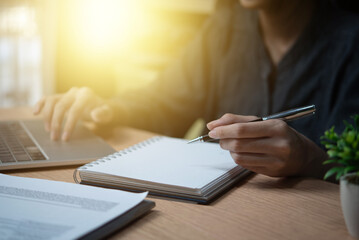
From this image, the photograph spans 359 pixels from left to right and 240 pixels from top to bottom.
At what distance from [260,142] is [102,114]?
535 mm

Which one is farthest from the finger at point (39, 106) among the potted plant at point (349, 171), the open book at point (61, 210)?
the potted plant at point (349, 171)

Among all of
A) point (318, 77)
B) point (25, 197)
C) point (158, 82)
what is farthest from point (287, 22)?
point (25, 197)

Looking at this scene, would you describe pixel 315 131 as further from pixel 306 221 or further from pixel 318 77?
pixel 306 221

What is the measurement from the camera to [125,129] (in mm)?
1082

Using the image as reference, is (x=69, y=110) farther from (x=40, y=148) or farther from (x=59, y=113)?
(x=40, y=148)

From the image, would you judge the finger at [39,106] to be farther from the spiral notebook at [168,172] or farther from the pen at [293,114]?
the pen at [293,114]

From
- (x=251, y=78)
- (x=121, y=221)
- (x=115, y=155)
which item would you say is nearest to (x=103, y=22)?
(x=251, y=78)

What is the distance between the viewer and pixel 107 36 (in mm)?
2559

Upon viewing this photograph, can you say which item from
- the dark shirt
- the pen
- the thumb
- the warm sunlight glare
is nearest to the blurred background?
the warm sunlight glare

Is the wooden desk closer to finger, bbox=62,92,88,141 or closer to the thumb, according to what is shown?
finger, bbox=62,92,88,141

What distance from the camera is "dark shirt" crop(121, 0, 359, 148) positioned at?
1044 mm

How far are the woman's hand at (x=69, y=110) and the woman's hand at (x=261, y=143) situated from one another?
1.31ft

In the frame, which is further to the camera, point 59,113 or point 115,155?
point 59,113

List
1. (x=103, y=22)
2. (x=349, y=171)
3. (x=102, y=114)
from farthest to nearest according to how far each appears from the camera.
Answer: (x=103, y=22)
(x=102, y=114)
(x=349, y=171)
